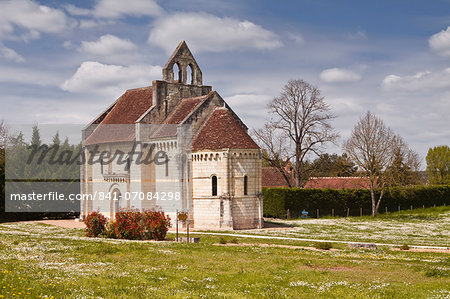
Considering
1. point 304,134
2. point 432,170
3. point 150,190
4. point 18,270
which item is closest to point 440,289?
point 18,270

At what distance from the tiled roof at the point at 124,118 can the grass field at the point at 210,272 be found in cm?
2327

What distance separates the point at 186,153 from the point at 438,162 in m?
79.9

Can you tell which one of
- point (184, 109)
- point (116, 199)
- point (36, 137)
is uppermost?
point (184, 109)

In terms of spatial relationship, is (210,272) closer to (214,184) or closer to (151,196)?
(214,184)

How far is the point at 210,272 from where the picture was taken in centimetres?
1656

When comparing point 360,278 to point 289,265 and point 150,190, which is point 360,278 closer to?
point 289,265

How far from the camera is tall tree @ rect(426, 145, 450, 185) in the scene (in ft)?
337

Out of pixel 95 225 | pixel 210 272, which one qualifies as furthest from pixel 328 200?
pixel 210 272

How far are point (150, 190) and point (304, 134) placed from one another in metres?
24.8

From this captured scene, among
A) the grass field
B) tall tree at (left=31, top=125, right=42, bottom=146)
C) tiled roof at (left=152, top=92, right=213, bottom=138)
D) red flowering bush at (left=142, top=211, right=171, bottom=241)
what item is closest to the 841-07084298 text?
tiled roof at (left=152, top=92, right=213, bottom=138)

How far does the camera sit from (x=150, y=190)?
143 feet

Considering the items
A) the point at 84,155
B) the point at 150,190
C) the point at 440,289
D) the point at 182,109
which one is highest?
the point at 182,109

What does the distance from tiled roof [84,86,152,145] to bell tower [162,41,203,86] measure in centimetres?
335

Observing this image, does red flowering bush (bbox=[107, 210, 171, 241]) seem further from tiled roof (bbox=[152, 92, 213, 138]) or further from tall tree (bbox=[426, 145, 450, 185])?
tall tree (bbox=[426, 145, 450, 185])
